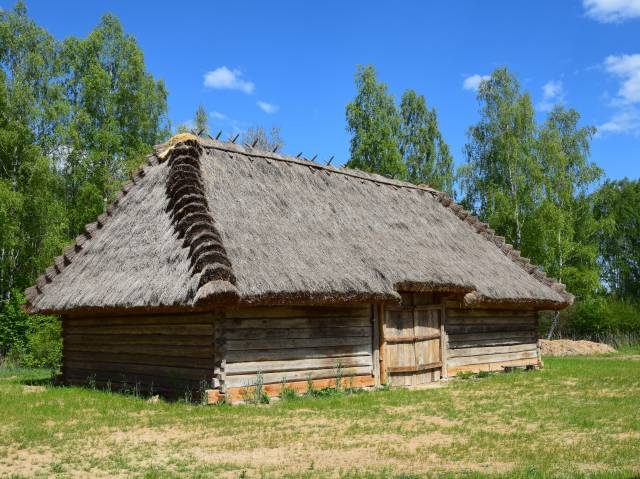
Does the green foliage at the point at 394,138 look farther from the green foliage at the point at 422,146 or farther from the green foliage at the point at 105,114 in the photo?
the green foliage at the point at 105,114

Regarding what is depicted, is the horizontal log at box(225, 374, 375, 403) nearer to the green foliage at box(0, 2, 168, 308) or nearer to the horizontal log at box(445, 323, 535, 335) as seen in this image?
the horizontal log at box(445, 323, 535, 335)

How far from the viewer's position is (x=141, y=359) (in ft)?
47.6

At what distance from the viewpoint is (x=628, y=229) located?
48.5m

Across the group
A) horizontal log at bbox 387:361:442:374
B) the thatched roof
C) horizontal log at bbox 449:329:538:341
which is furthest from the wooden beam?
horizontal log at bbox 449:329:538:341

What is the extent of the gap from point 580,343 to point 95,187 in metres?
21.7

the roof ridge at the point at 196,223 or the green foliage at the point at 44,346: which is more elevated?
the roof ridge at the point at 196,223

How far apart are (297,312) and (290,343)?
64cm

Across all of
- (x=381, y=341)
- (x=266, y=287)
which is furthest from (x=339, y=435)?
(x=381, y=341)

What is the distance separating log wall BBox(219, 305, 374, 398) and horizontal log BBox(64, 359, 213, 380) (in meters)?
0.63

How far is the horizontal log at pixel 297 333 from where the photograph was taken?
1273 cm

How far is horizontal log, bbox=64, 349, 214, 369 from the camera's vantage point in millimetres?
12914

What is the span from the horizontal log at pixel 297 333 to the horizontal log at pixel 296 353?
0.25 metres

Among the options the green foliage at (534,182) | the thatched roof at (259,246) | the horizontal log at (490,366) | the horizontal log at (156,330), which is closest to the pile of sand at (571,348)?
the green foliage at (534,182)

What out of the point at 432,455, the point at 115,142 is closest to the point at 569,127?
the point at 115,142
